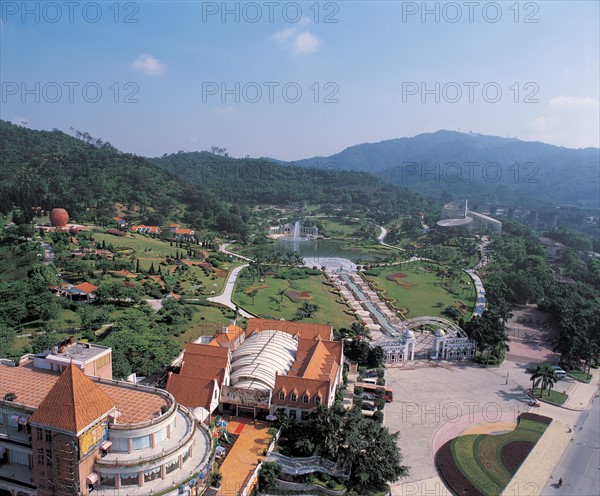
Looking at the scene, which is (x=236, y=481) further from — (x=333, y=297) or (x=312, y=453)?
(x=333, y=297)

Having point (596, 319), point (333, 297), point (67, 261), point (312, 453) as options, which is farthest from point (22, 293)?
point (596, 319)

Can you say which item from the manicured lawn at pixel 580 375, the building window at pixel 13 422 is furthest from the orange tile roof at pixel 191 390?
the manicured lawn at pixel 580 375

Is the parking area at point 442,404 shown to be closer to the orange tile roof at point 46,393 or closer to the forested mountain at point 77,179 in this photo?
the orange tile roof at point 46,393

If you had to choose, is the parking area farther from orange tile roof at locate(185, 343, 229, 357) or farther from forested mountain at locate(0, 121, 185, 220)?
forested mountain at locate(0, 121, 185, 220)

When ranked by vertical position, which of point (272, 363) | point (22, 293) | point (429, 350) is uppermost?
point (22, 293)

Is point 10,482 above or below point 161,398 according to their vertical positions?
below

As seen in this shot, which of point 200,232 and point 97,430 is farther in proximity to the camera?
point 200,232

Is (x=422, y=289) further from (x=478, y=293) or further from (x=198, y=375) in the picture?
(x=198, y=375)
